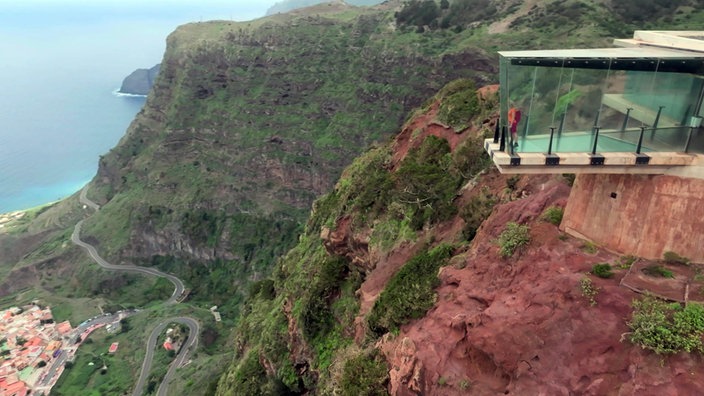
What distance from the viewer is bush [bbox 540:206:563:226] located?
43.4 feet

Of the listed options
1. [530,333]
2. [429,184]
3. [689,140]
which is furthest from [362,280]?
[689,140]

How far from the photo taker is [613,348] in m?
9.88

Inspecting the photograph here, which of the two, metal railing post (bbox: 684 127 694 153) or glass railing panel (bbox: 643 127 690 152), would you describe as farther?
glass railing panel (bbox: 643 127 690 152)

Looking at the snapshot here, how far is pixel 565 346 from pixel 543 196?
5654mm

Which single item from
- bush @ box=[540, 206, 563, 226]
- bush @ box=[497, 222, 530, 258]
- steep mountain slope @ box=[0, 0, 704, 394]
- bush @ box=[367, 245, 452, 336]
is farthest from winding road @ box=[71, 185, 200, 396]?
bush @ box=[540, 206, 563, 226]

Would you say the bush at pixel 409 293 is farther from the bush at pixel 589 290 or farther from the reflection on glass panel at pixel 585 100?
the reflection on glass panel at pixel 585 100

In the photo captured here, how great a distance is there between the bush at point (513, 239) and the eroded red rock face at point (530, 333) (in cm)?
23

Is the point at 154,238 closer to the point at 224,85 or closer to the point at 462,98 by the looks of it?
the point at 224,85

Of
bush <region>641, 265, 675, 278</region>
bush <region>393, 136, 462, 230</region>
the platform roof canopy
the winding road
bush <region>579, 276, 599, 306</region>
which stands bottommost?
the winding road

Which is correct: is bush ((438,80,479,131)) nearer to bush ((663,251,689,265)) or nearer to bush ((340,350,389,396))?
bush ((340,350,389,396))

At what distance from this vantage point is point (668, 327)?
922cm

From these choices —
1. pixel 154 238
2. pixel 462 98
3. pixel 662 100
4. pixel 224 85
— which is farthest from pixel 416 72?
pixel 662 100

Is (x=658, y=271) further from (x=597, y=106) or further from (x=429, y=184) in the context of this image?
(x=429, y=184)

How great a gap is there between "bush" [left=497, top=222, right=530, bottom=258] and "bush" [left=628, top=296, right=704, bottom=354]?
3737mm
